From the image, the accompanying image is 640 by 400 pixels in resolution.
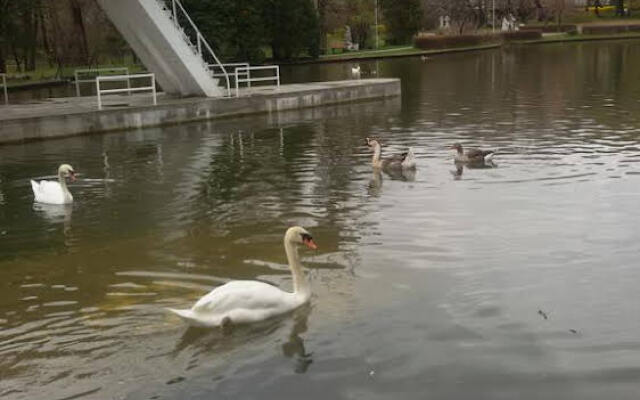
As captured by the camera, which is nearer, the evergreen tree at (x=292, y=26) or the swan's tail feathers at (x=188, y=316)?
the swan's tail feathers at (x=188, y=316)

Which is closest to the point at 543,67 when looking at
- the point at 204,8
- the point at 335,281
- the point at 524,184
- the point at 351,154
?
the point at 204,8

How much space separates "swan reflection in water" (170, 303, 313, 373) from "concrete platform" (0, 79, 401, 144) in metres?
15.9

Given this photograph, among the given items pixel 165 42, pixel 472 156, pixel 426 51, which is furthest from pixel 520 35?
pixel 472 156

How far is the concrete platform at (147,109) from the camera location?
2170 centimetres

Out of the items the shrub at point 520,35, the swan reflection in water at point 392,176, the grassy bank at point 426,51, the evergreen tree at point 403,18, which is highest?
the evergreen tree at point 403,18

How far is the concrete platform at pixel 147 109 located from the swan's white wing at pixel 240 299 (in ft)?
51.8

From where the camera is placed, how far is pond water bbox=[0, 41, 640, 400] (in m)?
6.50

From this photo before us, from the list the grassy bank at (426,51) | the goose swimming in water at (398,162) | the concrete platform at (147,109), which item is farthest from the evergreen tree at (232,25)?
the goose swimming in water at (398,162)

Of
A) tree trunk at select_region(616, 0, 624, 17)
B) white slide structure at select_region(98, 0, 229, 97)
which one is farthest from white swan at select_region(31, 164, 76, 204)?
tree trunk at select_region(616, 0, 624, 17)

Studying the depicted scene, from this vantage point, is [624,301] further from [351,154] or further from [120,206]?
[351,154]

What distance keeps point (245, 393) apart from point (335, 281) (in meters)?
2.72

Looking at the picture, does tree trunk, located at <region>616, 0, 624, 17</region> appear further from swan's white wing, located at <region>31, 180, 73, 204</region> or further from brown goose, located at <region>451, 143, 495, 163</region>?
swan's white wing, located at <region>31, 180, 73, 204</region>

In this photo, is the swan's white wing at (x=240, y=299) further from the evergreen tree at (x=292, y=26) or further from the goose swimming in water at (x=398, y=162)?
the evergreen tree at (x=292, y=26)

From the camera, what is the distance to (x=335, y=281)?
28.8 feet
